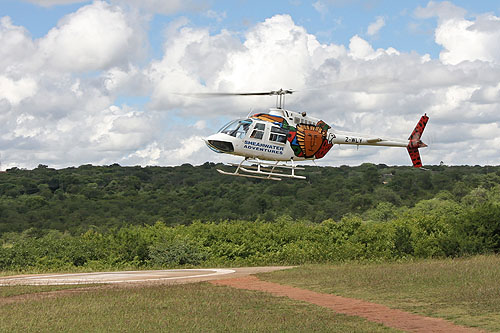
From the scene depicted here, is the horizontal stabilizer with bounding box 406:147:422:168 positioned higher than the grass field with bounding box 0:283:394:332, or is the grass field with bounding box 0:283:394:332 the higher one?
the horizontal stabilizer with bounding box 406:147:422:168

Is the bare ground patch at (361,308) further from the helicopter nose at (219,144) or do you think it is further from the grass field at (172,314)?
the helicopter nose at (219,144)

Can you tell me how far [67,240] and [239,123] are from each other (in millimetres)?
16875

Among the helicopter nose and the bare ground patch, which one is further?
the helicopter nose

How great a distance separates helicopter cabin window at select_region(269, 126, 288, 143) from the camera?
79.9 feet

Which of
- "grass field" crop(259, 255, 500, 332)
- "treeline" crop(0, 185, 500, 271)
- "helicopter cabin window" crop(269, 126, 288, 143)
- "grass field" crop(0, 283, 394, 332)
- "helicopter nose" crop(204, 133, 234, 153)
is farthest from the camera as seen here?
"treeline" crop(0, 185, 500, 271)

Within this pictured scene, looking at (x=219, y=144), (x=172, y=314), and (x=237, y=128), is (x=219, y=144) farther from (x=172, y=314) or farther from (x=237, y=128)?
(x=172, y=314)

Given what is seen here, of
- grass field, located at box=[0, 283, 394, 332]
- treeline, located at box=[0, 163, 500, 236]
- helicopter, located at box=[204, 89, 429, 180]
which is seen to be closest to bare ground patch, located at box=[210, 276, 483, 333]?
grass field, located at box=[0, 283, 394, 332]

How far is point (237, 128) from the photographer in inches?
941

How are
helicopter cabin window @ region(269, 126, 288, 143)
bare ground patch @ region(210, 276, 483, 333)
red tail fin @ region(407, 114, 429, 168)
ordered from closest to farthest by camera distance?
bare ground patch @ region(210, 276, 483, 333)
helicopter cabin window @ region(269, 126, 288, 143)
red tail fin @ region(407, 114, 429, 168)

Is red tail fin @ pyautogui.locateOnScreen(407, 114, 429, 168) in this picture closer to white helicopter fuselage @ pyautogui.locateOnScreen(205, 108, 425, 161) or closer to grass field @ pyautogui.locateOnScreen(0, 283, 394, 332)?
white helicopter fuselage @ pyautogui.locateOnScreen(205, 108, 425, 161)

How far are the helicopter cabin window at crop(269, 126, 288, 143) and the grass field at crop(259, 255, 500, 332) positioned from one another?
496 cm

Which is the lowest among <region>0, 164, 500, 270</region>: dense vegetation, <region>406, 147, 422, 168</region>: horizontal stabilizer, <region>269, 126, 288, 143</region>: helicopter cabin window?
<region>0, 164, 500, 270</region>: dense vegetation

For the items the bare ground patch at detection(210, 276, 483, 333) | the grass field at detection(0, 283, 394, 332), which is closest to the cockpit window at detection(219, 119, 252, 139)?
the bare ground patch at detection(210, 276, 483, 333)

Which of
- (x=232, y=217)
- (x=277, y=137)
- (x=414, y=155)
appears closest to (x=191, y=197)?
(x=232, y=217)
